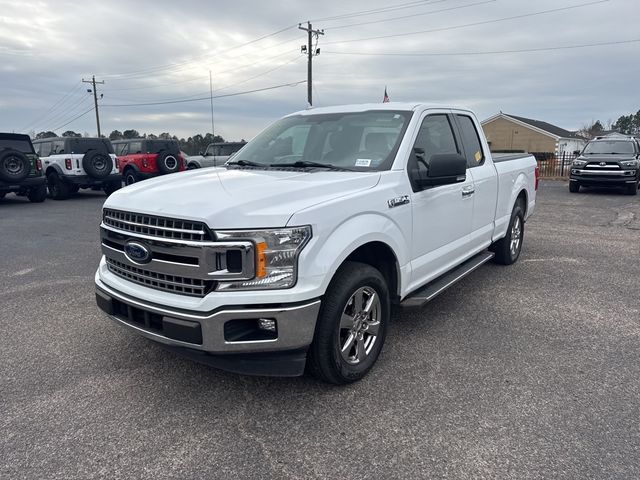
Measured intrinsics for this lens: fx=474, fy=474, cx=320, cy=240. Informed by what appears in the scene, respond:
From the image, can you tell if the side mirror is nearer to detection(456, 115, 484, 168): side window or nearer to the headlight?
detection(456, 115, 484, 168): side window

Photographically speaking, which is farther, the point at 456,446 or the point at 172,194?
the point at 172,194

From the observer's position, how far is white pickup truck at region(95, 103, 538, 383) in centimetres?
264

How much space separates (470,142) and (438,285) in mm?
1796

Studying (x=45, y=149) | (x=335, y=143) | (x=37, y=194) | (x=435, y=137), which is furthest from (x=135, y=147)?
(x=435, y=137)

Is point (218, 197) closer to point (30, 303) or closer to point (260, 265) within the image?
point (260, 265)

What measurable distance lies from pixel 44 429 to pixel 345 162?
2.69 meters

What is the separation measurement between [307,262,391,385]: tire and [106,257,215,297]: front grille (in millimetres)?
726

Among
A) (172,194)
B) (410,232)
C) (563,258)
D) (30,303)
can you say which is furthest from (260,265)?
(563,258)

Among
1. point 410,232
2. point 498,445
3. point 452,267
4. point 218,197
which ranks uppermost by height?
point 218,197

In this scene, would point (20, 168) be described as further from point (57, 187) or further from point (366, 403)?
point (366, 403)

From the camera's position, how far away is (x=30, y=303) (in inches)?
194

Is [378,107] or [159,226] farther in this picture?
[378,107]

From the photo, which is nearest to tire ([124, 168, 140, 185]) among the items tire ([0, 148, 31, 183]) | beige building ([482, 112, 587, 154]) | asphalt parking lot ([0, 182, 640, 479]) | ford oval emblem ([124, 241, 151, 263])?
tire ([0, 148, 31, 183])

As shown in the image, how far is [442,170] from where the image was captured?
354 cm
